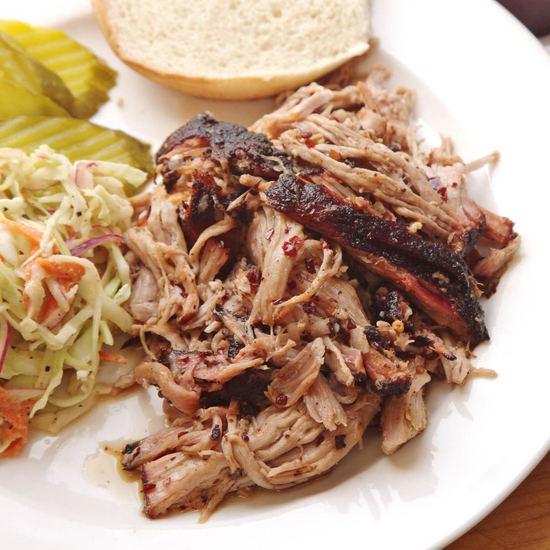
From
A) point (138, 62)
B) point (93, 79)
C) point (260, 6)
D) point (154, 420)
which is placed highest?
point (260, 6)

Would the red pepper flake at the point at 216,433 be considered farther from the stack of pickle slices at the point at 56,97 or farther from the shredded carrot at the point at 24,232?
the stack of pickle slices at the point at 56,97

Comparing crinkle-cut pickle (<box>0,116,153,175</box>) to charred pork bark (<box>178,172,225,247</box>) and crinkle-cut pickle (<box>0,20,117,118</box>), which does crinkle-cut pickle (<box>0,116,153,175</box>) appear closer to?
crinkle-cut pickle (<box>0,20,117,118</box>)

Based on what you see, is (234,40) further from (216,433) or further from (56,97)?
(216,433)

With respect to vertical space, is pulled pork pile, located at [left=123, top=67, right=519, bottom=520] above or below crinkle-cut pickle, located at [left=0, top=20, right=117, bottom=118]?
above

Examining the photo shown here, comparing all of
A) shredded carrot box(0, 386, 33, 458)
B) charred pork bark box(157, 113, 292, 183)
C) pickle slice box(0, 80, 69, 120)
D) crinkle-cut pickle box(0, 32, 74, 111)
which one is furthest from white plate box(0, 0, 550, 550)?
crinkle-cut pickle box(0, 32, 74, 111)

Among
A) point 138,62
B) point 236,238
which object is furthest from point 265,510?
point 138,62

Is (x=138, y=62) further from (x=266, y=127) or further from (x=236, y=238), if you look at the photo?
(x=236, y=238)
